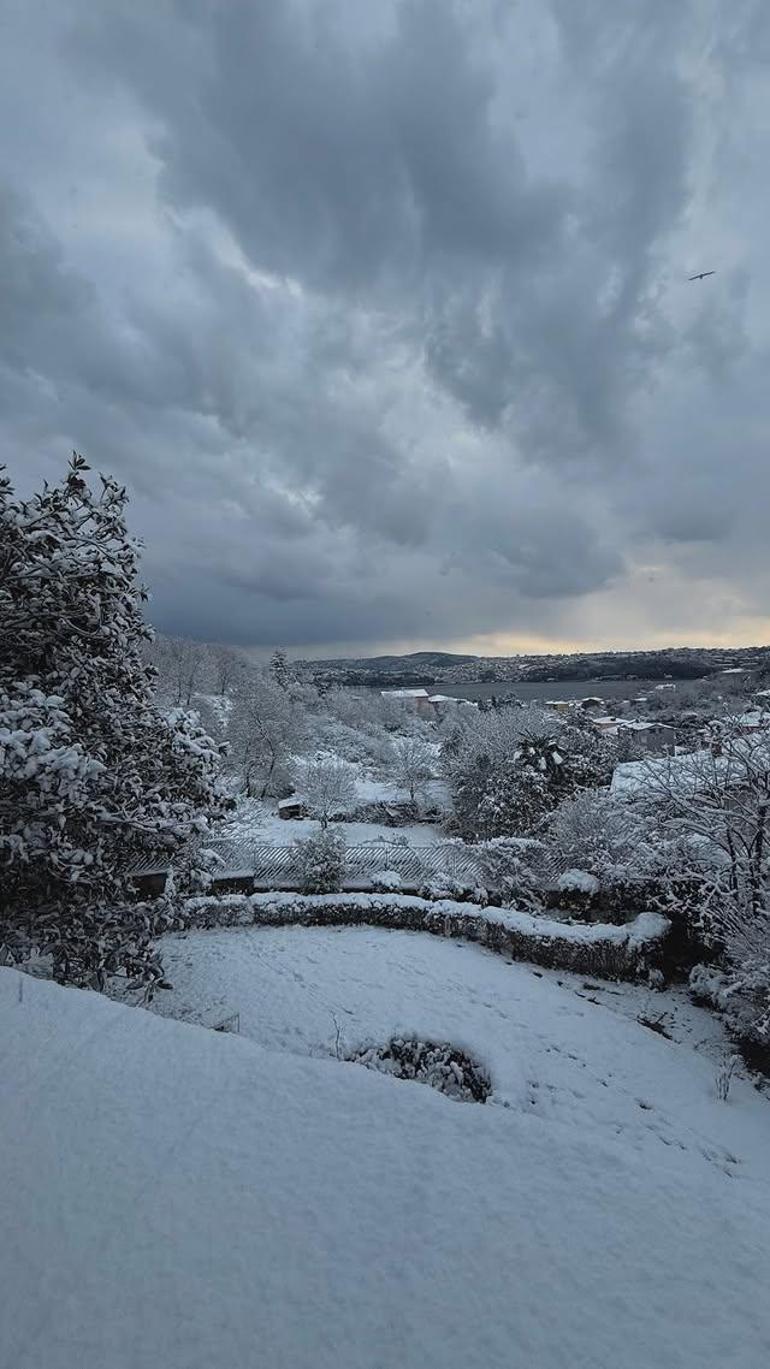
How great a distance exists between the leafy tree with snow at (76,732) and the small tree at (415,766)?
23.8 metres

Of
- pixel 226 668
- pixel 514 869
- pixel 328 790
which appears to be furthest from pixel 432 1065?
pixel 226 668

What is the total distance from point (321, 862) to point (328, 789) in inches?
503

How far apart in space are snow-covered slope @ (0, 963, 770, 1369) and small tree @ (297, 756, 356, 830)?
2210 centimetres

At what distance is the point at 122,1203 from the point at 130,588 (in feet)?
19.2

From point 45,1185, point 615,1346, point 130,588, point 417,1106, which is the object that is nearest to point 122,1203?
point 45,1185

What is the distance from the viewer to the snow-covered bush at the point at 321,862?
1376 cm

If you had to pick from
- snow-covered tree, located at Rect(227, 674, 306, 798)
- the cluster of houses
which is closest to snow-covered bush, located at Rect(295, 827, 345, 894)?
snow-covered tree, located at Rect(227, 674, 306, 798)

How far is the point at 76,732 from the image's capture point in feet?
22.2

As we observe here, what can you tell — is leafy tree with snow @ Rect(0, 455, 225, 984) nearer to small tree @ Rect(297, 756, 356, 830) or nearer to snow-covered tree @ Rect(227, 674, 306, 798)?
small tree @ Rect(297, 756, 356, 830)

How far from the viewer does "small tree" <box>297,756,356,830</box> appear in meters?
26.2

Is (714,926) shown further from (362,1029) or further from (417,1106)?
(417,1106)

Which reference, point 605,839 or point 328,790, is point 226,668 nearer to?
point 328,790

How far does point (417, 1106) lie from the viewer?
3.38 m

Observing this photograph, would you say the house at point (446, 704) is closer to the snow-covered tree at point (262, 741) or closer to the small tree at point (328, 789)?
the snow-covered tree at point (262, 741)
